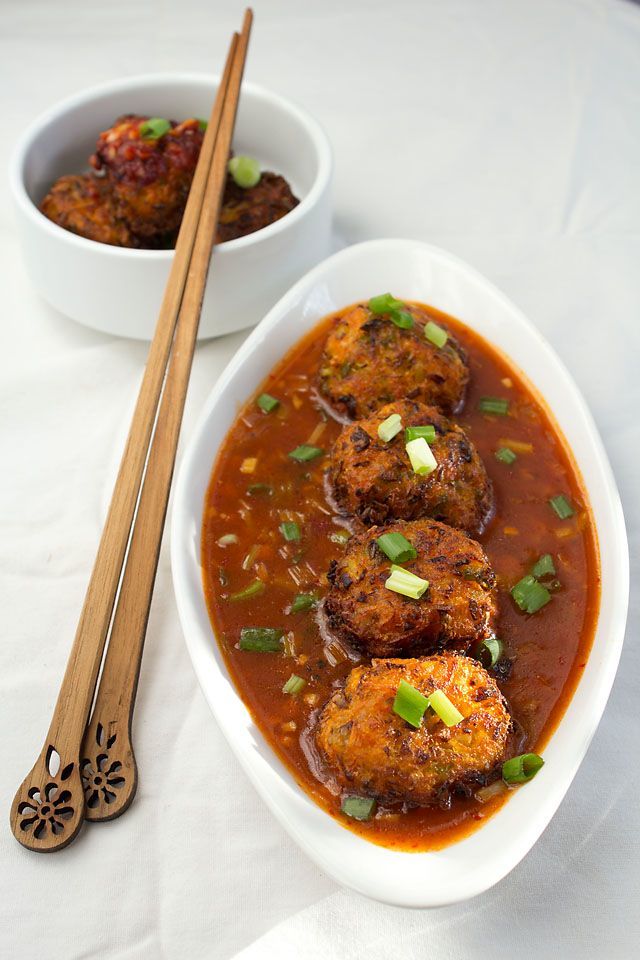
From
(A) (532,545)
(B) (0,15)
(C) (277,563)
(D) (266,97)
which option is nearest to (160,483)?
(C) (277,563)

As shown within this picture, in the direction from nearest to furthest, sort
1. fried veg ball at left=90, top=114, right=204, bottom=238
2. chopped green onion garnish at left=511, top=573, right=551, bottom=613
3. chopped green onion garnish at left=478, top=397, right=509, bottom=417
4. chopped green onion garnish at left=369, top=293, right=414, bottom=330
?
chopped green onion garnish at left=511, top=573, right=551, bottom=613 < chopped green onion garnish at left=369, top=293, right=414, bottom=330 < chopped green onion garnish at left=478, top=397, right=509, bottom=417 < fried veg ball at left=90, top=114, right=204, bottom=238

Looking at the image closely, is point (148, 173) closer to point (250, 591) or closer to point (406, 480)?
point (406, 480)

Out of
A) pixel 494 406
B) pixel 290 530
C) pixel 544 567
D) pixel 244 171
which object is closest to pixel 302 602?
pixel 290 530

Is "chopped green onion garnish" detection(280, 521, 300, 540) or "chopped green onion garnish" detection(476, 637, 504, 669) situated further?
"chopped green onion garnish" detection(280, 521, 300, 540)

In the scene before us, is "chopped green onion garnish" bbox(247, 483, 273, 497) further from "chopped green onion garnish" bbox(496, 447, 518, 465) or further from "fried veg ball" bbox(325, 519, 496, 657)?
"chopped green onion garnish" bbox(496, 447, 518, 465)

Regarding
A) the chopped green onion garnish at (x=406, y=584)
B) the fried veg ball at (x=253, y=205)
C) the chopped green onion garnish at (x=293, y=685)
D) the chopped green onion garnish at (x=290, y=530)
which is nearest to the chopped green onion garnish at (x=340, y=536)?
the chopped green onion garnish at (x=290, y=530)

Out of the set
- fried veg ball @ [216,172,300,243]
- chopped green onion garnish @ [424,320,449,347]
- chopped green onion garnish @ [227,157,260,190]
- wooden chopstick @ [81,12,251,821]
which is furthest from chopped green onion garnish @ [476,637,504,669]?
chopped green onion garnish @ [227,157,260,190]
